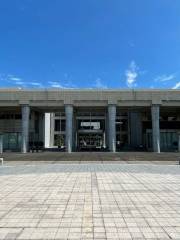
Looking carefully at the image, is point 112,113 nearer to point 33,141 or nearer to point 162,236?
point 33,141

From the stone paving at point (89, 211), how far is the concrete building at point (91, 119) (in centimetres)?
3177

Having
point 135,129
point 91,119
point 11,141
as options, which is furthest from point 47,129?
point 135,129

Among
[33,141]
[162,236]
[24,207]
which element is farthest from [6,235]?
[33,141]

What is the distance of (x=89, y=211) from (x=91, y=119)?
6016 centimetres

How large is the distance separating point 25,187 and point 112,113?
32567 millimetres

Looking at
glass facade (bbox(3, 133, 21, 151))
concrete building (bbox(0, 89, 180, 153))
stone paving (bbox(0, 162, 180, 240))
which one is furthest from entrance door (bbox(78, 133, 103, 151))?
stone paving (bbox(0, 162, 180, 240))

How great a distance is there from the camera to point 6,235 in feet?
18.0

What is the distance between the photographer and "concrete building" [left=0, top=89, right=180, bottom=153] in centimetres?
4262

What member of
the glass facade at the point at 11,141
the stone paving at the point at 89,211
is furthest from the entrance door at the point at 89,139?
the stone paving at the point at 89,211

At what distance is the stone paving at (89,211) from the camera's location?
566 cm

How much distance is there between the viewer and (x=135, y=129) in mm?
56781

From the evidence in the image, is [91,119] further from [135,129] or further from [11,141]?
[11,141]

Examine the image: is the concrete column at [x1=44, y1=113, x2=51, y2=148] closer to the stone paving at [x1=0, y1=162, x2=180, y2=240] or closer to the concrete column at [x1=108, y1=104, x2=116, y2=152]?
the concrete column at [x1=108, y1=104, x2=116, y2=152]

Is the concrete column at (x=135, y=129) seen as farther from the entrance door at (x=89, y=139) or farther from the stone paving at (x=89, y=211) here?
the stone paving at (x=89, y=211)
